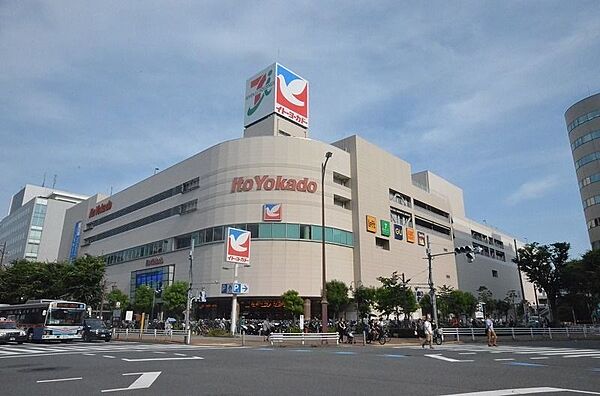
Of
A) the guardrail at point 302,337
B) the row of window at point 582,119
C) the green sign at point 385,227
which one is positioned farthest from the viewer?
the row of window at point 582,119

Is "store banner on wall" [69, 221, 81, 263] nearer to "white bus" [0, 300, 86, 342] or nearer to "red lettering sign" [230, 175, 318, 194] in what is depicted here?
"red lettering sign" [230, 175, 318, 194]

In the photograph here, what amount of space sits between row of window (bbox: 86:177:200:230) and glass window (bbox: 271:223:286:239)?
12398 millimetres

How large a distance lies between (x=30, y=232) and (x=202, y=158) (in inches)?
3179

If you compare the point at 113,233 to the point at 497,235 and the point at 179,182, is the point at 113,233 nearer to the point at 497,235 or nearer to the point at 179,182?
the point at 179,182

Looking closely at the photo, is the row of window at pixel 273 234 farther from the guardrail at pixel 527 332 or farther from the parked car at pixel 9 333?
the parked car at pixel 9 333

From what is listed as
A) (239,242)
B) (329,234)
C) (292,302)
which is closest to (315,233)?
(329,234)

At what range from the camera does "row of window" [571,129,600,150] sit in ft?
206

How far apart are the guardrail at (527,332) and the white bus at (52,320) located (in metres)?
24.1

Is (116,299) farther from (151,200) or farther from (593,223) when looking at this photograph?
(593,223)

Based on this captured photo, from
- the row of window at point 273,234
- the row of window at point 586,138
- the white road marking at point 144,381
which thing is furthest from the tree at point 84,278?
the row of window at point 586,138

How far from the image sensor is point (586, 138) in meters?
64.2

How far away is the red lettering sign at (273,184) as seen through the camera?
154 ft

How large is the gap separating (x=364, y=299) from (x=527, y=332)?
18.3 metres

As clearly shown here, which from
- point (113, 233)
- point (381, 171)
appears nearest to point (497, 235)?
point (381, 171)
